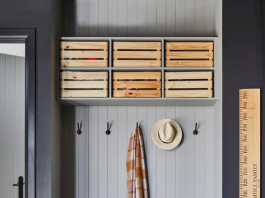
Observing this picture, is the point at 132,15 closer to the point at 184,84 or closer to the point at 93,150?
the point at 184,84

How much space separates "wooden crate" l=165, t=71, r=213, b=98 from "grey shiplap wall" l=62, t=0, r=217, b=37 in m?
0.43

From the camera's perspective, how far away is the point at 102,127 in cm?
269

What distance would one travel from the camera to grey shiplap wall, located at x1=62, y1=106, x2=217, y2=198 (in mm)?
2664

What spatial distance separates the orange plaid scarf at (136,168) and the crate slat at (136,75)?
0.44m

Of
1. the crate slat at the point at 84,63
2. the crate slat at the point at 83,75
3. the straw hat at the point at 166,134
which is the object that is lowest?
the straw hat at the point at 166,134

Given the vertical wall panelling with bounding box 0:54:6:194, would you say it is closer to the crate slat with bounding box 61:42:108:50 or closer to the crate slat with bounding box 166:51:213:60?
the crate slat with bounding box 61:42:108:50

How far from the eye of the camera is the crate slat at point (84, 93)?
8.00 ft

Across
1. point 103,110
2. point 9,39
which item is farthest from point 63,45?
point 103,110

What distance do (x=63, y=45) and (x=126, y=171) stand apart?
1089 mm

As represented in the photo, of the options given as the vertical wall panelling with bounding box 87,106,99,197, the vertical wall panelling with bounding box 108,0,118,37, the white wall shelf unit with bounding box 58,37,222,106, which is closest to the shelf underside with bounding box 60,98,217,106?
the white wall shelf unit with bounding box 58,37,222,106

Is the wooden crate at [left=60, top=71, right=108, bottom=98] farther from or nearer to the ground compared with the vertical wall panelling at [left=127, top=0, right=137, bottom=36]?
nearer to the ground

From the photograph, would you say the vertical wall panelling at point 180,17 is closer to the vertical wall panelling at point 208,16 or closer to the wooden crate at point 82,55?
the vertical wall panelling at point 208,16

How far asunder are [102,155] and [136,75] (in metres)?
0.71

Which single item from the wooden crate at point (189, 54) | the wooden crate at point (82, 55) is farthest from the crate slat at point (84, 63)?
the wooden crate at point (189, 54)
